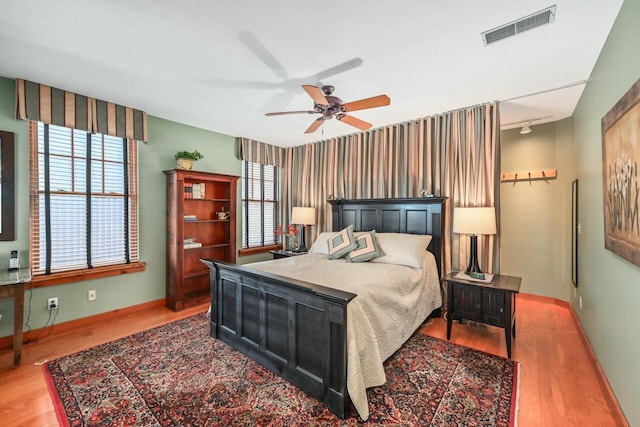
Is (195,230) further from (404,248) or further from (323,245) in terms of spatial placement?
(404,248)

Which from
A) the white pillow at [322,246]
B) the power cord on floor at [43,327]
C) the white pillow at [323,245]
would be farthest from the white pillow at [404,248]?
the power cord on floor at [43,327]

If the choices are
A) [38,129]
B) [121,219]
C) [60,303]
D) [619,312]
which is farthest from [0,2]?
[619,312]

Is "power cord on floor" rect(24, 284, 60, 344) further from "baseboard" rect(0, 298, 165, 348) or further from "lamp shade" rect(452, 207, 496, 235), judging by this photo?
"lamp shade" rect(452, 207, 496, 235)

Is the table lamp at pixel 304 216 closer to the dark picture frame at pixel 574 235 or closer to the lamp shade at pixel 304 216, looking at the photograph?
the lamp shade at pixel 304 216

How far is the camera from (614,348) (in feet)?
6.21

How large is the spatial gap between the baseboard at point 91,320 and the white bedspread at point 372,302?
2.00 meters

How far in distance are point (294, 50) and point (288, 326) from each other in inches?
87.2

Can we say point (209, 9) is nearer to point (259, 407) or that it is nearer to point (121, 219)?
point (259, 407)

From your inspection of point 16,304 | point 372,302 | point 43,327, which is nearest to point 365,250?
point 372,302

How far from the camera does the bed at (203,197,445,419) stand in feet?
5.81

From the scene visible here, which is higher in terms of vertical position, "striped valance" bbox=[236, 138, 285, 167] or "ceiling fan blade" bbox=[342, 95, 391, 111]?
"striped valance" bbox=[236, 138, 285, 167]

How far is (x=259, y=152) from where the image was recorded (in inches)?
202

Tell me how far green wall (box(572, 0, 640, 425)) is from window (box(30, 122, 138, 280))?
4.74 m

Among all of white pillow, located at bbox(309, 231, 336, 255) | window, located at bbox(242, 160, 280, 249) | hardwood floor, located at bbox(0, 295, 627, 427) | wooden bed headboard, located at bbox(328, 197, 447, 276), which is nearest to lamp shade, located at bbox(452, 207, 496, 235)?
wooden bed headboard, located at bbox(328, 197, 447, 276)
